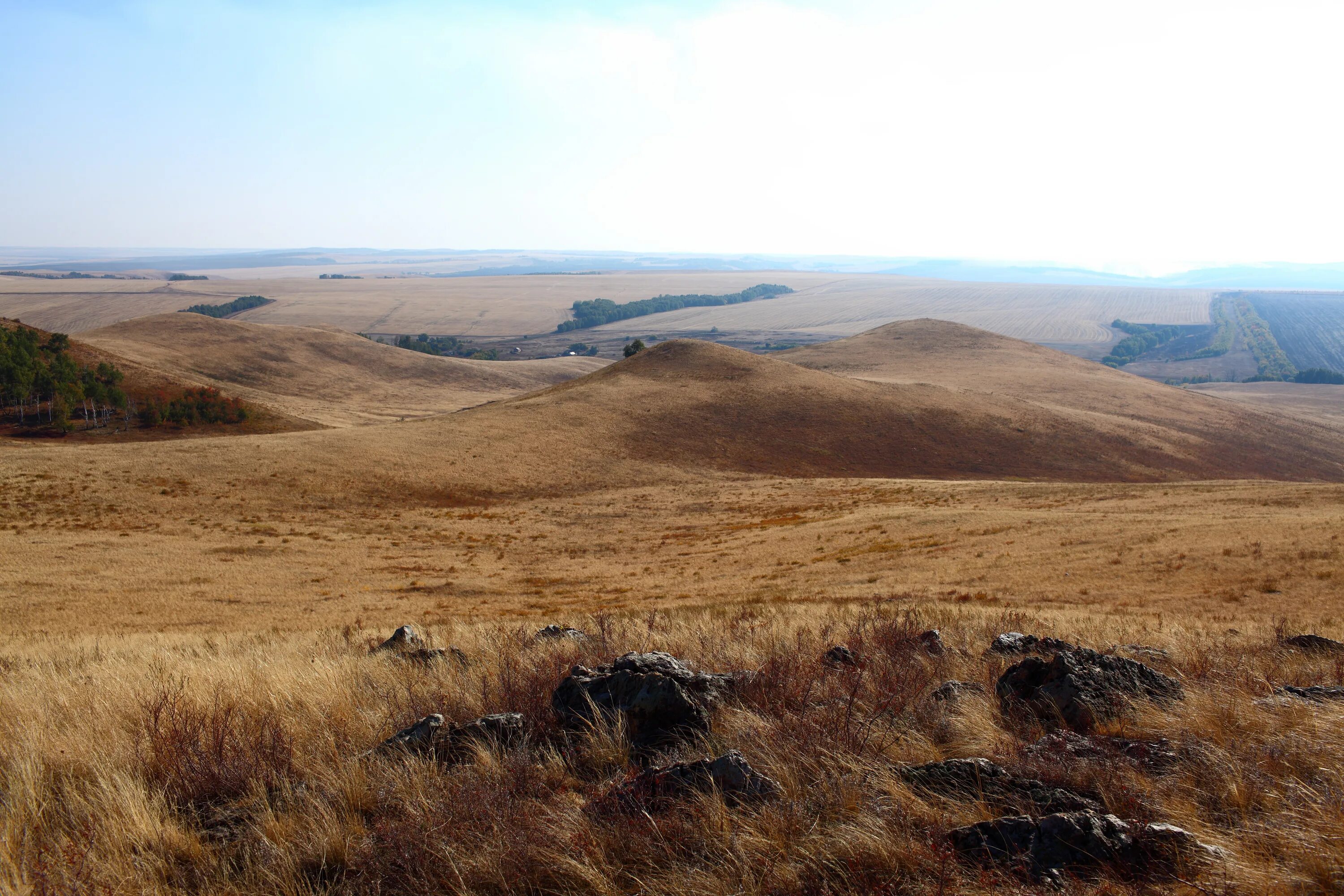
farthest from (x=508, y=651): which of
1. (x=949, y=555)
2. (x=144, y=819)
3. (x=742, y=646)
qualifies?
(x=949, y=555)

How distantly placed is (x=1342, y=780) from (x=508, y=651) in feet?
27.5

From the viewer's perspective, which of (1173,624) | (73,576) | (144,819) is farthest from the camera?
(73,576)

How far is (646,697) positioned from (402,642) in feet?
22.1

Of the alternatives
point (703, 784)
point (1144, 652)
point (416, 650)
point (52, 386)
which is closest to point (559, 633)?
point (416, 650)

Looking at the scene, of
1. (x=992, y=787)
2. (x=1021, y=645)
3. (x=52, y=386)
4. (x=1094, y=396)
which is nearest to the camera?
(x=992, y=787)

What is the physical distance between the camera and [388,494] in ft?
138

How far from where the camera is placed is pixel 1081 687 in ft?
22.9

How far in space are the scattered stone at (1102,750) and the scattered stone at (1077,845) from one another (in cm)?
117

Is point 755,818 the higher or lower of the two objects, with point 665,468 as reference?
higher

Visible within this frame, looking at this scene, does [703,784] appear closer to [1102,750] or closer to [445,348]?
[1102,750]

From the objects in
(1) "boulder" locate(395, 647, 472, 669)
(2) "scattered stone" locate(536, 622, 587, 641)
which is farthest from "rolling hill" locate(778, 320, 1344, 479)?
(1) "boulder" locate(395, 647, 472, 669)

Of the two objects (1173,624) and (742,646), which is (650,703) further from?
(1173,624)

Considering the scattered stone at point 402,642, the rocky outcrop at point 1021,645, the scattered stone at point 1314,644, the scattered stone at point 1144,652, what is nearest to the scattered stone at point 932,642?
the rocky outcrop at point 1021,645

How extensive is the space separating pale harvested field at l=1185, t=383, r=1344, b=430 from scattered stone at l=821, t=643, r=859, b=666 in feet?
404
